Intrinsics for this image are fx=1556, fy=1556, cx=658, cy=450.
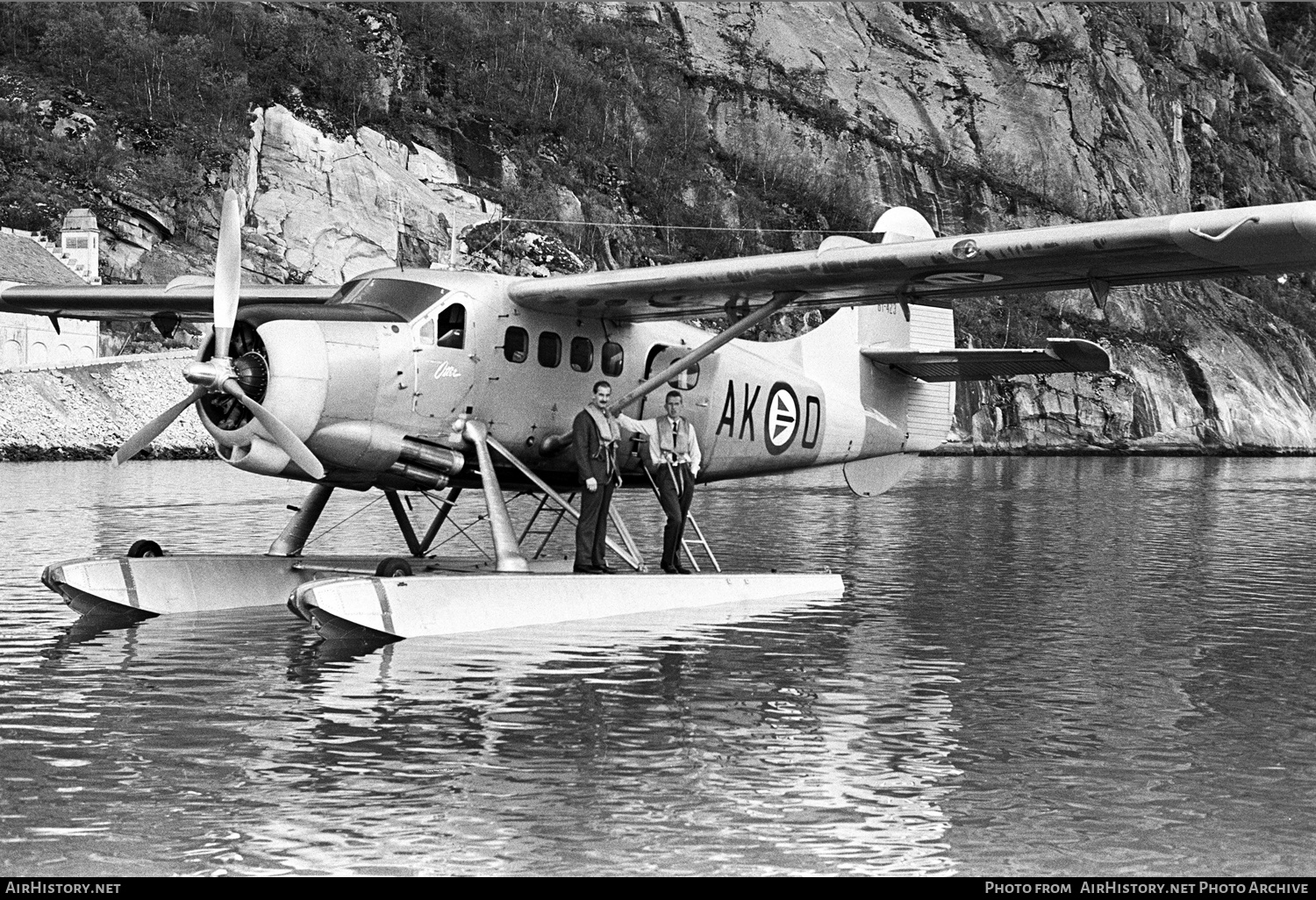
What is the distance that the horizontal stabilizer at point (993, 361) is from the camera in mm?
13383

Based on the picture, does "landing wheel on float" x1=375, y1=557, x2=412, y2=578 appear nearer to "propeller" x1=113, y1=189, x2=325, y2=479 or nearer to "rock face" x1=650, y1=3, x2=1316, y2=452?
"propeller" x1=113, y1=189, x2=325, y2=479

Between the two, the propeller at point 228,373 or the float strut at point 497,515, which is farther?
the float strut at point 497,515

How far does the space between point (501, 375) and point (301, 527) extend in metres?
2.20

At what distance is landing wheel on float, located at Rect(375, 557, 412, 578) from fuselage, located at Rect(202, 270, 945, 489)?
89cm

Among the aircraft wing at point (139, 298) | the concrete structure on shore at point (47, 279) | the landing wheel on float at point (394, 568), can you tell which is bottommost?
the landing wheel on float at point (394, 568)

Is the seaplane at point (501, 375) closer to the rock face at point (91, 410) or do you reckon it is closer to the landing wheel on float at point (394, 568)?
the landing wheel on float at point (394, 568)

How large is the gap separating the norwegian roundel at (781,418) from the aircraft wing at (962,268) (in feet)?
5.59

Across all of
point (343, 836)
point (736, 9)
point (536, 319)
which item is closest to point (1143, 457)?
point (736, 9)

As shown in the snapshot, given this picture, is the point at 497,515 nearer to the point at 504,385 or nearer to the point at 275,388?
the point at 504,385

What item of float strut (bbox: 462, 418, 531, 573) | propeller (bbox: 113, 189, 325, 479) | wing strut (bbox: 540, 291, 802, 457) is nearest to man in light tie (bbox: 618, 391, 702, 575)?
wing strut (bbox: 540, 291, 802, 457)

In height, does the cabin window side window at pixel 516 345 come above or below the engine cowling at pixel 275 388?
above

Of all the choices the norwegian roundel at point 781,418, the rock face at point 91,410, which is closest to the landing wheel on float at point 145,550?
the norwegian roundel at point 781,418

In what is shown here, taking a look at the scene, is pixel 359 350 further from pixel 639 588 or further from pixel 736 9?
pixel 736 9

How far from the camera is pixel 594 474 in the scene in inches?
500
